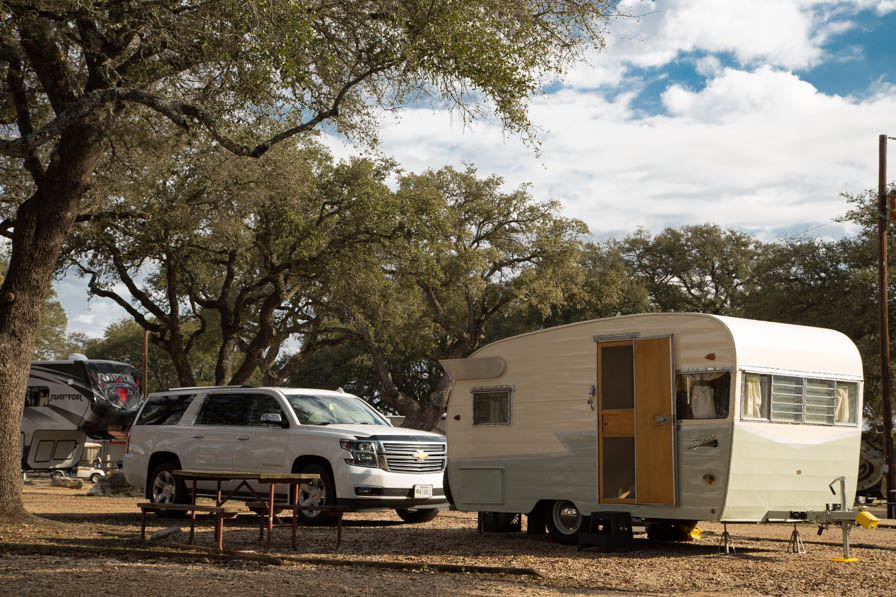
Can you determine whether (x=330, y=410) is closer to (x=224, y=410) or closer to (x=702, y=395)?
(x=224, y=410)

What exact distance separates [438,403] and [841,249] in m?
15.0

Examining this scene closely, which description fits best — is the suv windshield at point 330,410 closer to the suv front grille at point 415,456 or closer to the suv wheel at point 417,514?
the suv front grille at point 415,456

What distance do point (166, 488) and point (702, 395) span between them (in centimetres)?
865

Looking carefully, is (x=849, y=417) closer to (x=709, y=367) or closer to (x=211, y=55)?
(x=709, y=367)

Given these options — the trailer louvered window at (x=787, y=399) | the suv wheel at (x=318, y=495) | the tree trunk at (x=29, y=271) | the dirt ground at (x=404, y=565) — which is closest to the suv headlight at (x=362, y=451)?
the suv wheel at (x=318, y=495)

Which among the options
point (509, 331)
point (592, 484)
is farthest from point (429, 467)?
point (509, 331)

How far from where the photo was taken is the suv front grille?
14.6m

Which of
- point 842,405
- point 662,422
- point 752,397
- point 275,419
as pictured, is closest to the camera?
point 752,397

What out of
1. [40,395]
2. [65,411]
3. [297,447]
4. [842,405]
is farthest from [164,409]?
[40,395]

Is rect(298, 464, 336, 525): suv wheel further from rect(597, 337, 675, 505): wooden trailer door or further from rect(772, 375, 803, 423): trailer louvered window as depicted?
rect(772, 375, 803, 423): trailer louvered window

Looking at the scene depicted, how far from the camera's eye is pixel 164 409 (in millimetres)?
16859

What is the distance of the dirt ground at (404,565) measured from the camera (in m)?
8.61

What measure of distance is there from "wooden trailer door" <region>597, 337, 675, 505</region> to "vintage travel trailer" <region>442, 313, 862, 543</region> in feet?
0.05

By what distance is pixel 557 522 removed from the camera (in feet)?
43.4
